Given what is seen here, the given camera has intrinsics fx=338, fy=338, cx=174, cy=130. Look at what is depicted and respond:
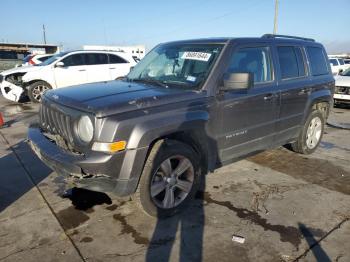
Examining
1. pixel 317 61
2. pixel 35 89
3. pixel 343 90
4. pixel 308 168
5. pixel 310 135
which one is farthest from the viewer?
pixel 35 89

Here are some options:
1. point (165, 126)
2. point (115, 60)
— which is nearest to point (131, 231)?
point (165, 126)

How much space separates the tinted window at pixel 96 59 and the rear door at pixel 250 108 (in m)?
8.84

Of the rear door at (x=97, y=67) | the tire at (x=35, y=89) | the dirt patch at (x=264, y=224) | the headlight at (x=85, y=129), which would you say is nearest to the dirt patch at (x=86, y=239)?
the headlight at (x=85, y=129)

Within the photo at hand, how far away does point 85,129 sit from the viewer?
3.24m

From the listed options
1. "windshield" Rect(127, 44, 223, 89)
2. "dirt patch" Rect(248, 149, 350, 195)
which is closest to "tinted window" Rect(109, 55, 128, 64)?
"windshield" Rect(127, 44, 223, 89)

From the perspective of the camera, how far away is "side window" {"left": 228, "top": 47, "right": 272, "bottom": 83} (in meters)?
4.19

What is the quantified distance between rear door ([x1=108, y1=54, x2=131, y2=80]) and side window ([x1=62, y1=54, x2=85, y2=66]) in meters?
1.04

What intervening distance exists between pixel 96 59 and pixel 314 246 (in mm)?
10780

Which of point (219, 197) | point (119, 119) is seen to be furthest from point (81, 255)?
point (219, 197)

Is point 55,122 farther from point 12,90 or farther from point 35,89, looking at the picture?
point 12,90

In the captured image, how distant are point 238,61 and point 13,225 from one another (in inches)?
125

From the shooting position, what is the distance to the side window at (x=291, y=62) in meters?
4.90

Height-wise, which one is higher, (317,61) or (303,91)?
(317,61)

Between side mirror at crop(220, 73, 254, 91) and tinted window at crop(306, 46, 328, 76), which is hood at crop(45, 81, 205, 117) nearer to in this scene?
side mirror at crop(220, 73, 254, 91)
